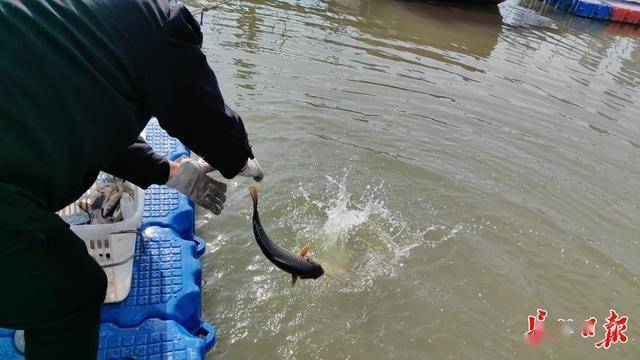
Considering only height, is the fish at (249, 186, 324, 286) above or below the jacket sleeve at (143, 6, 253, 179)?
below

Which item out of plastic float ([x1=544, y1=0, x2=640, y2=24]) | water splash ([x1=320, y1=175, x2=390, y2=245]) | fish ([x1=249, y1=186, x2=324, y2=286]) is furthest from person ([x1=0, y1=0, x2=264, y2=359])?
plastic float ([x1=544, y1=0, x2=640, y2=24])

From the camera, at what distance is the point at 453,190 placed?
5.63 metres

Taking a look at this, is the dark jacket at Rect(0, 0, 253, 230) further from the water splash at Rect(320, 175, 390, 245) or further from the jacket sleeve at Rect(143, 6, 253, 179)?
the water splash at Rect(320, 175, 390, 245)

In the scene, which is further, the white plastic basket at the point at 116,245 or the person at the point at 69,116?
the white plastic basket at the point at 116,245

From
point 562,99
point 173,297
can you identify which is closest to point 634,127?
point 562,99

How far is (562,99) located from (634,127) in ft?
4.54

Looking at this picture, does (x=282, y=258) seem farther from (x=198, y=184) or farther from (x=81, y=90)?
(x=81, y=90)

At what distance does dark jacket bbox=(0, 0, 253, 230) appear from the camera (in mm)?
1438

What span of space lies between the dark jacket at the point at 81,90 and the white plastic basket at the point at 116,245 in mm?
1116

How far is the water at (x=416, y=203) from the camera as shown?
3.80 metres

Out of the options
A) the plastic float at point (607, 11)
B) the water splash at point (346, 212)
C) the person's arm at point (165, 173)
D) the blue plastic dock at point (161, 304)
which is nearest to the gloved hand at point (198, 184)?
the person's arm at point (165, 173)

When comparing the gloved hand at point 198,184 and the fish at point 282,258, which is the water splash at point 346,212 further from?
the gloved hand at point 198,184

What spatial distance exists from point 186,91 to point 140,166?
1.22 metres

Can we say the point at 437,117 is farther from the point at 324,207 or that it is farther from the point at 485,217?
the point at 324,207
